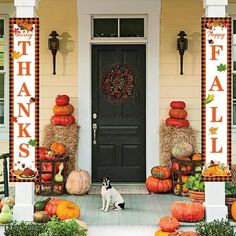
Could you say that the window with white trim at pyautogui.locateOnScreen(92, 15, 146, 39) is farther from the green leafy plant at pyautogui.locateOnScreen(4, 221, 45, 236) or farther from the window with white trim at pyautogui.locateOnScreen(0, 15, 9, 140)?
the green leafy plant at pyautogui.locateOnScreen(4, 221, 45, 236)

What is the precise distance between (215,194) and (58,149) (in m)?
3.01

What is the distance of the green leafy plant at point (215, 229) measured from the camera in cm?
639

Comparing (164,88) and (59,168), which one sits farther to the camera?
(164,88)

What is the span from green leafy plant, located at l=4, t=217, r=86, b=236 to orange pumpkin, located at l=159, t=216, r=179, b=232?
36.2 inches

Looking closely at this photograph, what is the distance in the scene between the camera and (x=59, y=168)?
8.98 meters

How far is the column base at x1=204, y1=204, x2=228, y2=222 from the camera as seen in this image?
7.06 meters

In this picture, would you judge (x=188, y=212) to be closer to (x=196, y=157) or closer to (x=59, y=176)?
(x=196, y=157)

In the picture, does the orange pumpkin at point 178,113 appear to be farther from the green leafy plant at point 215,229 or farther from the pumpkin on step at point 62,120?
the green leafy plant at point 215,229

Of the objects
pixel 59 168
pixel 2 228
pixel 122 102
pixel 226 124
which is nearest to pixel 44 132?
pixel 59 168

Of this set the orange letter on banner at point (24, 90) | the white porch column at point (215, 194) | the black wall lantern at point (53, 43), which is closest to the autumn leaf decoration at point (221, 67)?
the white porch column at point (215, 194)

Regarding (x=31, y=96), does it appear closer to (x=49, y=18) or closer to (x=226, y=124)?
(x=226, y=124)

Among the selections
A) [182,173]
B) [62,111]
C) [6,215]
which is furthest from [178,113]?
[6,215]

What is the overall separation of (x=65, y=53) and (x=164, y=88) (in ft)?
5.74

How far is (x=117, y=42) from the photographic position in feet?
31.7
